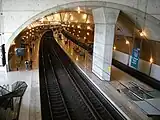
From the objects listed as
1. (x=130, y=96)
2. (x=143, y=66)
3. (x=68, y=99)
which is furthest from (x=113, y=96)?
(x=143, y=66)

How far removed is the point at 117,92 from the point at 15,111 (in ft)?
18.6

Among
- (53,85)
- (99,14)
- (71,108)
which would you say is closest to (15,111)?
(71,108)

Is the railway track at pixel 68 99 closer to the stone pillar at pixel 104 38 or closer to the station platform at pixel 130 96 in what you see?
the station platform at pixel 130 96

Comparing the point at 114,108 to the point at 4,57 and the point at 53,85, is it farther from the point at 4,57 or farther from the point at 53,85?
the point at 4,57

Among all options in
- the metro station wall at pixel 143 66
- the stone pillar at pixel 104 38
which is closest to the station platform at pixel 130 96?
the stone pillar at pixel 104 38

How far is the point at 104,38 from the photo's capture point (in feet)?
41.4

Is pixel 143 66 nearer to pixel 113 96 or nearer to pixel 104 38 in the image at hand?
pixel 104 38

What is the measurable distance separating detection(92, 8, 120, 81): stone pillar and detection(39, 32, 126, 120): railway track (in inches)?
59.1

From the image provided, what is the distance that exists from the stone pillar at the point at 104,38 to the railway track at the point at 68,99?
150cm

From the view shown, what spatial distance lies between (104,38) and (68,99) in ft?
14.3

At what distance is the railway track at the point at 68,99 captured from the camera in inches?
367

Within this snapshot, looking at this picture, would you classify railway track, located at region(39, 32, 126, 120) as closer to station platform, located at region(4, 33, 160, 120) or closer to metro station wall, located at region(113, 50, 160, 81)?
station platform, located at region(4, 33, 160, 120)

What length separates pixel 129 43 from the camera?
58.3 ft

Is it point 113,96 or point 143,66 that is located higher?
point 143,66
